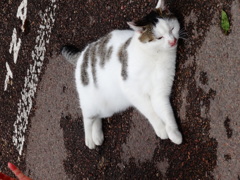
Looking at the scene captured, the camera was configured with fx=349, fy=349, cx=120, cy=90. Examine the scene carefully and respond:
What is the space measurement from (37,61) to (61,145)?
890mm

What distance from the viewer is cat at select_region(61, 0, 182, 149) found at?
84.3 inches

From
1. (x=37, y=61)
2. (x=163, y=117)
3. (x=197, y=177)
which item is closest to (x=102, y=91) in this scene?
(x=163, y=117)

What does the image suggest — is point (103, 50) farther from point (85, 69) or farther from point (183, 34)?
point (183, 34)

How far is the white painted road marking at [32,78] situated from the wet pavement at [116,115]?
1cm

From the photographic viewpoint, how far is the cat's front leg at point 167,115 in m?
2.32

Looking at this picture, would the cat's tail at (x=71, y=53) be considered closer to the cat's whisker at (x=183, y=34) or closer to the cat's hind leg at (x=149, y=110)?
the cat's hind leg at (x=149, y=110)

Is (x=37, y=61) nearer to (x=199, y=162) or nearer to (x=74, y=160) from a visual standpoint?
(x=74, y=160)

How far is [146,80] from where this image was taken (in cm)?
230

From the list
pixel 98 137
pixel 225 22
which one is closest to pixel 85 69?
pixel 98 137

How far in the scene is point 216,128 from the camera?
7.27ft

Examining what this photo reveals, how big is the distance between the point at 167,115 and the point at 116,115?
26.1 inches

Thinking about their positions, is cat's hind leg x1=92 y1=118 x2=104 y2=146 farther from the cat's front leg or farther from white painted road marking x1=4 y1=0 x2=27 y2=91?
white painted road marking x1=4 y1=0 x2=27 y2=91

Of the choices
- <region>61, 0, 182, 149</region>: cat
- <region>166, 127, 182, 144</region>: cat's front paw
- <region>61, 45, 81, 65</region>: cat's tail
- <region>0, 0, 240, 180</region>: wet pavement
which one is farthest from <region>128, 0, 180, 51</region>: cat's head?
<region>61, 45, 81, 65</region>: cat's tail

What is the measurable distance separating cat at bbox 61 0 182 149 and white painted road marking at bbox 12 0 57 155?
874mm
